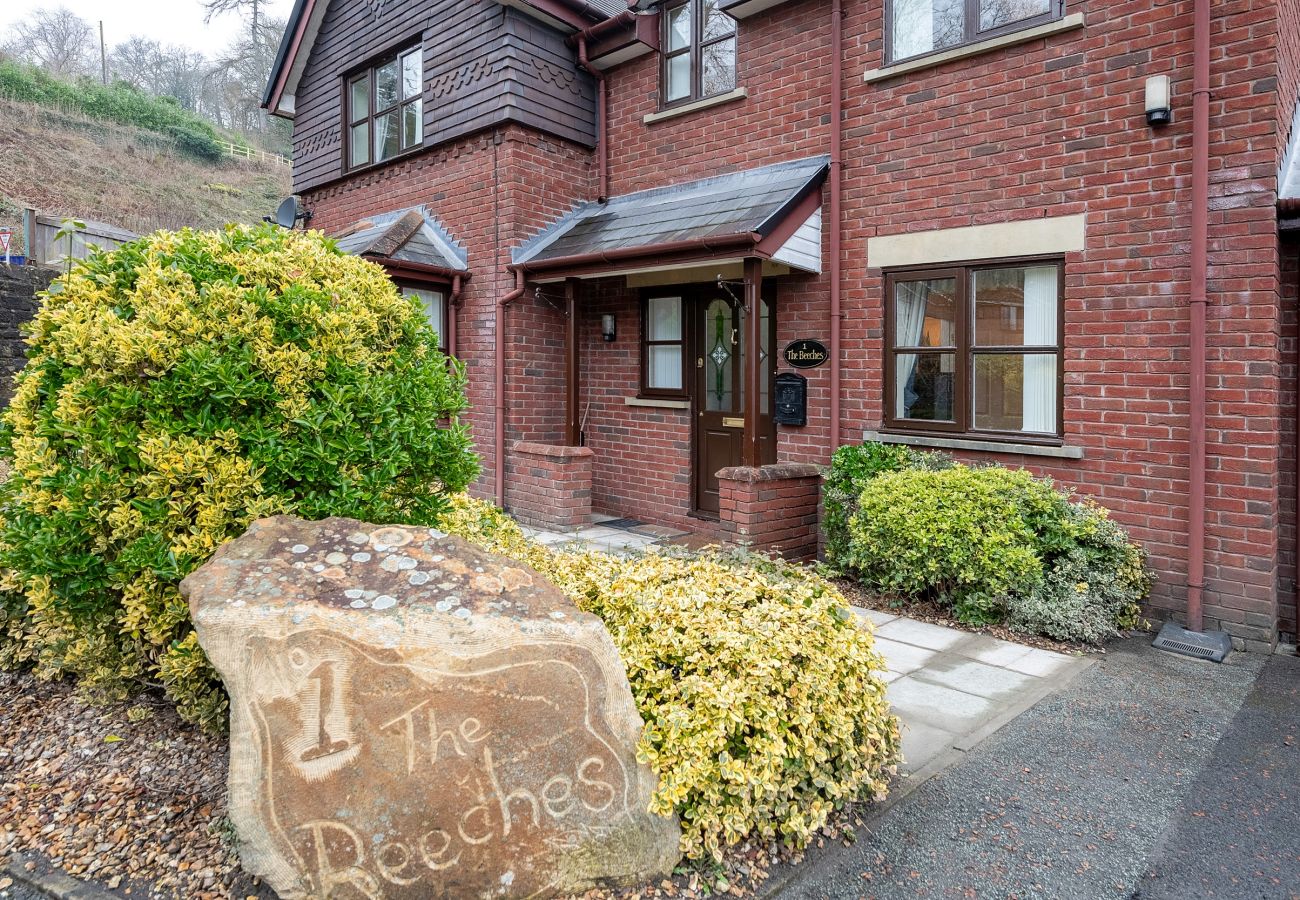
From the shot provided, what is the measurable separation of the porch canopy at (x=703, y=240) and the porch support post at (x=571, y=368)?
0.4 inches

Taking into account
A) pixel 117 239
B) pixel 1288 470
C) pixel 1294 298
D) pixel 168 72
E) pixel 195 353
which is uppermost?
pixel 168 72

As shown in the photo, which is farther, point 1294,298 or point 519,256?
point 519,256

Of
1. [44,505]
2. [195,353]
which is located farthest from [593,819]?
[44,505]

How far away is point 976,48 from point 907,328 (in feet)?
7.27

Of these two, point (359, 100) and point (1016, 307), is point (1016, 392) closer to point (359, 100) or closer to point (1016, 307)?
point (1016, 307)

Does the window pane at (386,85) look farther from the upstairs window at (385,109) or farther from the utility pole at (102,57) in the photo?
the utility pole at (102,57)

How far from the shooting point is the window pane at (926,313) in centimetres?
668

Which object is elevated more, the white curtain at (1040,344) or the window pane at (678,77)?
the window pane at (678,77)

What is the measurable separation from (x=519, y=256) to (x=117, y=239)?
759 centimetres

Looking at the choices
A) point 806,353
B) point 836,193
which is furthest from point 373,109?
point 806,353

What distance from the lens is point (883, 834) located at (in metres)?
2.87

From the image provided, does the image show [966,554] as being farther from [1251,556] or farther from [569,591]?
[569,591]

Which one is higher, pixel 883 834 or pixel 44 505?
pixel 44 505

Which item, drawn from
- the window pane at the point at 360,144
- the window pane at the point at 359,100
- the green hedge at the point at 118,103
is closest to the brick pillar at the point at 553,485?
the window pane at the point at 360,144
